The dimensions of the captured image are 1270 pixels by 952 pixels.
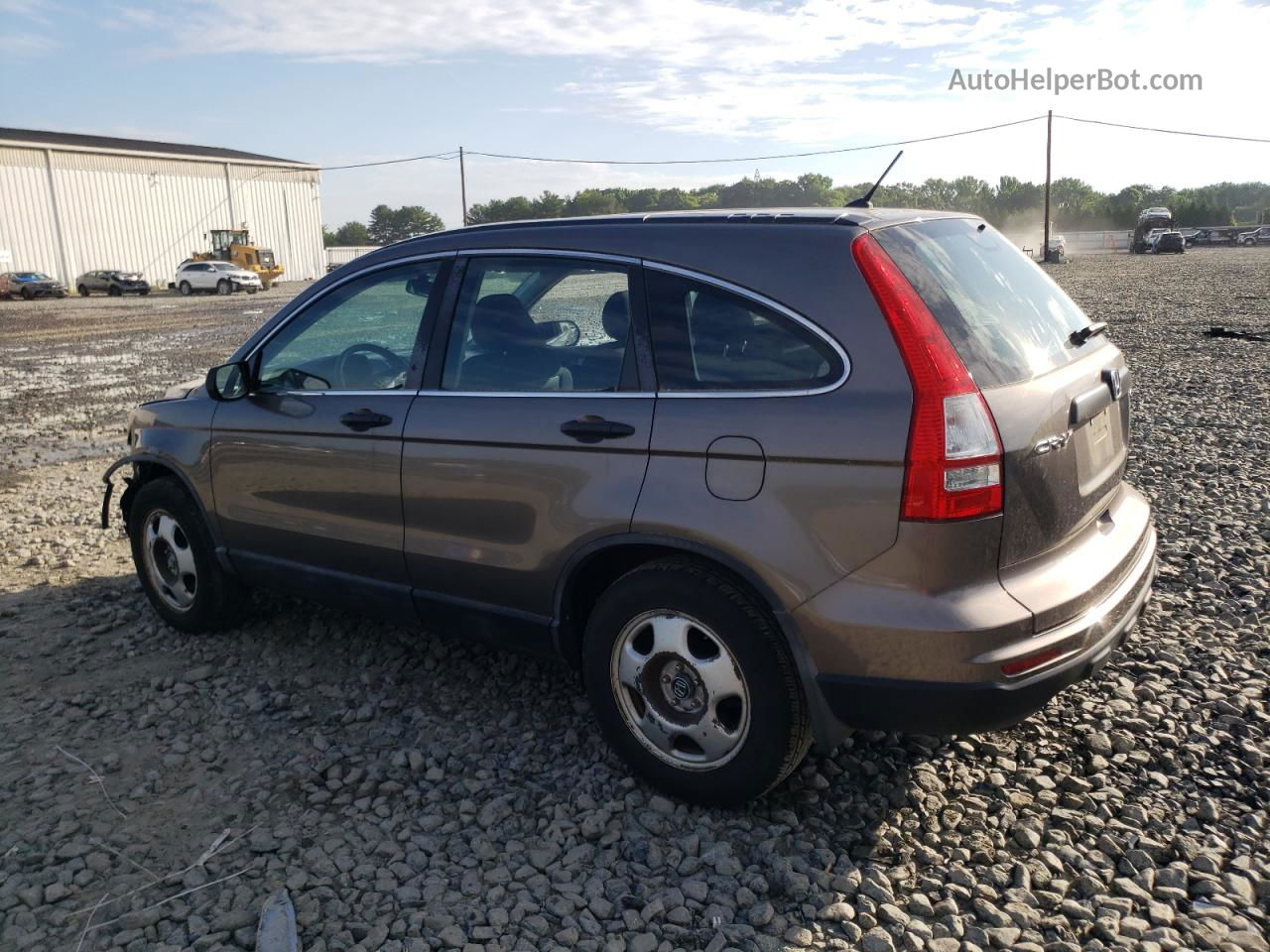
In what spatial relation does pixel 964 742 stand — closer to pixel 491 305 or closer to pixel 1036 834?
pixel 1036 834

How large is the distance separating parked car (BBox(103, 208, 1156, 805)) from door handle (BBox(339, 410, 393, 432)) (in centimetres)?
2

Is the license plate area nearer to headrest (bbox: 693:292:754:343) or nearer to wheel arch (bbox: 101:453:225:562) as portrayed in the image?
headrest (bbox: 693:292:754:343)

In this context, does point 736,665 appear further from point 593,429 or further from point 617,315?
point 617,315

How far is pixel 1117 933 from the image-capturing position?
2.63 m

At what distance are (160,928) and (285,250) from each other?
228ft

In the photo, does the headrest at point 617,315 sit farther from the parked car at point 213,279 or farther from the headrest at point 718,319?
the parked car at point 213,279

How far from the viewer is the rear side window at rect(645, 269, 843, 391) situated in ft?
9.48

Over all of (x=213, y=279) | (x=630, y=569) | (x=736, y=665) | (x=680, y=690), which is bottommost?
(x=680, y=690)

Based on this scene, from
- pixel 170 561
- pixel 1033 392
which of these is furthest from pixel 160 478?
pixel 1033 392

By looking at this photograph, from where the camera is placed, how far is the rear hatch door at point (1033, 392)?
9.10 feet

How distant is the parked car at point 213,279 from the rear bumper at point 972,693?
5039 cm

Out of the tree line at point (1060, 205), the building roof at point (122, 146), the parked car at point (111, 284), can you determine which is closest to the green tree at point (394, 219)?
the tree line at point (1060, 205)

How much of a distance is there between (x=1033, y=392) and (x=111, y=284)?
54470mm

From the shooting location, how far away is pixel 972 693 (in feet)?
8.86
